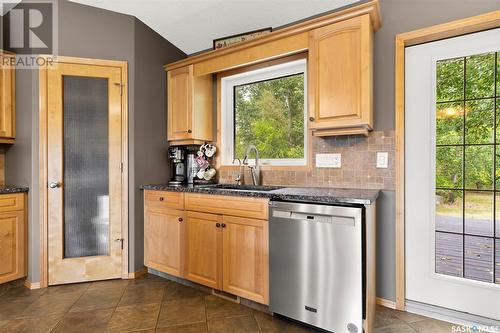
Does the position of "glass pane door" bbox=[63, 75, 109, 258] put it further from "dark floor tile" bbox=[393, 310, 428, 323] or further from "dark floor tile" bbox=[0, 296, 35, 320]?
"dark floor tile" bbox=[393, 310, 428, 323]

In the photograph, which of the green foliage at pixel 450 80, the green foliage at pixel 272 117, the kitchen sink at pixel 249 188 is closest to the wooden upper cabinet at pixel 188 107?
the green foliage at pixel 272 117

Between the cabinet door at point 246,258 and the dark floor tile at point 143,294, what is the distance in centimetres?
64

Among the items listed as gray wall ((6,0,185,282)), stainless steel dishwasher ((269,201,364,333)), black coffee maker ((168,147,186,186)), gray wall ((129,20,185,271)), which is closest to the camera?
stainless steel dishwasher ((269,201,364,333))

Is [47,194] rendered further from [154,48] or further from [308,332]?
[308,332]

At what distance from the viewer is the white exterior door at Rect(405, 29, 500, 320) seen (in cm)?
195

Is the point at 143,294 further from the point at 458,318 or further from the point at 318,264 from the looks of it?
the point at 458,318

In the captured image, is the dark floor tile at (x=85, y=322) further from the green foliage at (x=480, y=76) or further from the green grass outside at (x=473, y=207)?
the green foliage at (x=480, y=76)

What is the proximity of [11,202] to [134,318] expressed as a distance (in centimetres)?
158

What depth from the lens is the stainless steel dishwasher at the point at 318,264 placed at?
5.55ft

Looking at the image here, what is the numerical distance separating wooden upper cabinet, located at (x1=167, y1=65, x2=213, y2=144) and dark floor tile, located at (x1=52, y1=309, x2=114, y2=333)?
1.74 metres

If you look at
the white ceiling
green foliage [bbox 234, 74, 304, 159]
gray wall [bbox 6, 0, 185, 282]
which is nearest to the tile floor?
gray wall [bbox 6, 0, 185, 282]

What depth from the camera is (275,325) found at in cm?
197

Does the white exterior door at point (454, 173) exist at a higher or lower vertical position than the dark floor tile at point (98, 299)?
higher

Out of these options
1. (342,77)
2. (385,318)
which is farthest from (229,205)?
(385,318)
